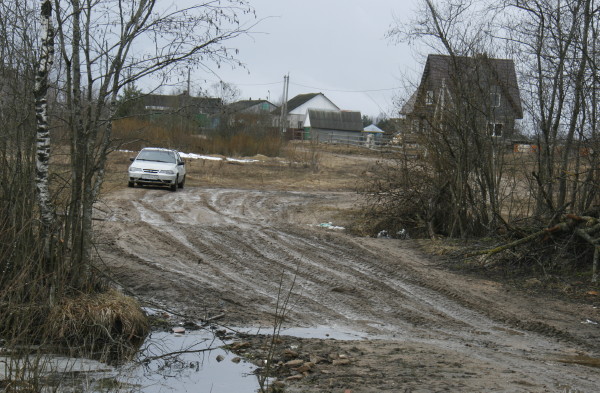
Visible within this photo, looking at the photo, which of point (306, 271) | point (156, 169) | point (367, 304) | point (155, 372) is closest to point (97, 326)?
point (155, 372)

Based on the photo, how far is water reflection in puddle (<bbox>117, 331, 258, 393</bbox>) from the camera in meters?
7.49

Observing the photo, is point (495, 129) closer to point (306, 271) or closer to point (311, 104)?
point (306, 271)

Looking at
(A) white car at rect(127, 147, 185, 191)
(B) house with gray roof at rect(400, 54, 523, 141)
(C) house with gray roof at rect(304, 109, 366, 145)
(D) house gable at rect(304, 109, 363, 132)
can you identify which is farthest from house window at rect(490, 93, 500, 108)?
(D) house gable at rect(304, 109, 363, 132)

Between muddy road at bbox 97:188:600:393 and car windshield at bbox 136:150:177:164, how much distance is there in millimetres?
9964

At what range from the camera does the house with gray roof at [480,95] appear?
14.8 meters

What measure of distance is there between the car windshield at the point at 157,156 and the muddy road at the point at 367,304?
9.96m

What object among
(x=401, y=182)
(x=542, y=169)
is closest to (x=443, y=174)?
(x=401, y=182)

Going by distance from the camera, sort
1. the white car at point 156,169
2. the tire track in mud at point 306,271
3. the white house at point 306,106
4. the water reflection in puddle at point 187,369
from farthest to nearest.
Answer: the white house at point 306,106 → the white car at point 156,169 → the tire track in mud at point 306,271 → the water reflection in puddle at point 187,369

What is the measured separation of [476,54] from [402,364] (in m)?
9.01

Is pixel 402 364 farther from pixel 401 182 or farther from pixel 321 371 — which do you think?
pixel 401 182

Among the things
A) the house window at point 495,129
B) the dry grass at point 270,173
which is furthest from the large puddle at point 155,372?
the dry grass at point 270,173

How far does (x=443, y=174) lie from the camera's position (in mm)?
16859

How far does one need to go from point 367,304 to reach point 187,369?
3420 mm

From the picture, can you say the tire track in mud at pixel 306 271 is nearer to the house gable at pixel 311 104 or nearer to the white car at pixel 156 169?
the white car at pixel 156 169
